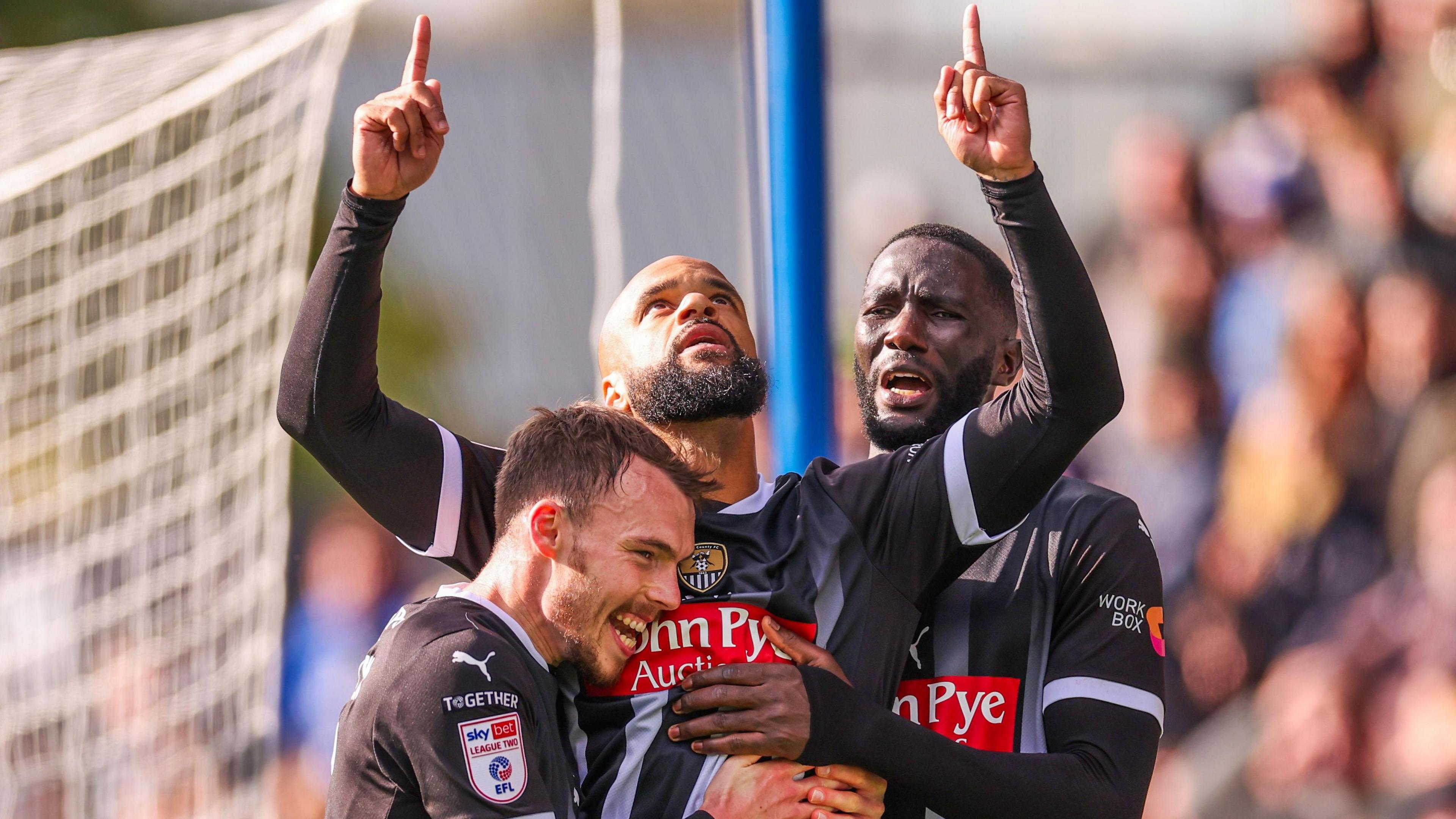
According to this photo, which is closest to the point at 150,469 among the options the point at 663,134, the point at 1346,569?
the point at 663,134

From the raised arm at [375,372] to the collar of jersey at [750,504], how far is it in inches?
19.0

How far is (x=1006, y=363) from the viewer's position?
290 centimetres

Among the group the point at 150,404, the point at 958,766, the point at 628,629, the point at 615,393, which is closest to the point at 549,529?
the point at 628,629

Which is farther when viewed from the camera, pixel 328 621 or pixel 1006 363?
pixel 328 621

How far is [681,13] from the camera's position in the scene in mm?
4605

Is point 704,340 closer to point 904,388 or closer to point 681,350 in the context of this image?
point 681,350

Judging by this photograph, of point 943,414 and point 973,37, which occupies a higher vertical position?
point 973,37

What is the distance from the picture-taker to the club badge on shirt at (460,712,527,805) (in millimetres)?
1814

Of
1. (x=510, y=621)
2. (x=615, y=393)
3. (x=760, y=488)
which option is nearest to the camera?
(x=510, y=621)

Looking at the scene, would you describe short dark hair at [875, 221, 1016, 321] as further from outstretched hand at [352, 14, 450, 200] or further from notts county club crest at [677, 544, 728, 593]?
outstretched hand at [352, 14, 450, 200]

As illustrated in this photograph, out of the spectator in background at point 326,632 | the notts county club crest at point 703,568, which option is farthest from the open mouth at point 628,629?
the spectator in background at point 326,632

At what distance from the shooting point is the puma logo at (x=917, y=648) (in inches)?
95.0

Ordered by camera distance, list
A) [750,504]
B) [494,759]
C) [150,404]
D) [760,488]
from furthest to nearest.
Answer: [150,404] → [760,488] → [750,504] → [494,759]

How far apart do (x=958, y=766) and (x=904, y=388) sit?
972mm
